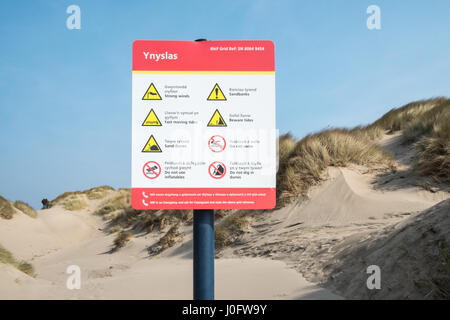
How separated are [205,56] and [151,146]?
2.34 ft

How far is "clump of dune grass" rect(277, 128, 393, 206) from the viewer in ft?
28.6

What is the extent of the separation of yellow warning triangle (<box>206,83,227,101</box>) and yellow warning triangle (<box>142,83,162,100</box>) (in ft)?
1.17

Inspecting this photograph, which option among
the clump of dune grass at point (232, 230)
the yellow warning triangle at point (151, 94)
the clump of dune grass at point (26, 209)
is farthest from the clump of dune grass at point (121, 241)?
the yellow warning triangle at point (151, 94)

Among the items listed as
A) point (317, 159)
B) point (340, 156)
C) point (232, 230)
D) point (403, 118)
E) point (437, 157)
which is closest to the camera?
point (437, 157)

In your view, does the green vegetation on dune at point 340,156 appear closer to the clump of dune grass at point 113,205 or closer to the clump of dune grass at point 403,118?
the clump of dune grass at point 403,118

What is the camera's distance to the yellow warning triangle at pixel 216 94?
2.39 metres

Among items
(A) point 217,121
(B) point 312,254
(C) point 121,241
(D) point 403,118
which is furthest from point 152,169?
(D) point 403,118

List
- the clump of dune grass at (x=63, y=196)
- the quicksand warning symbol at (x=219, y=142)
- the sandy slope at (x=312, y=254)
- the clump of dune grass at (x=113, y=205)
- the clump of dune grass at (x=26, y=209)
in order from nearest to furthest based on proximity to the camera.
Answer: the quicksand warning symbol at (x=219, y=142), the sandy slope at (x=312, y=254), the clump of dune grass at (x=26, y=209), the clump of dune grass at (x=113, y=205), the clump of dune grass at (x=63, y=196)

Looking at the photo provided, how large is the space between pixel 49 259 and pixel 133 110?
42.7 feet

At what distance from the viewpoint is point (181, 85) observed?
2.39 m

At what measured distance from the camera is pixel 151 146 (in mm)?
2381

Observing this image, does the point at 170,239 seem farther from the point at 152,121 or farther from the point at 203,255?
the point at 152,121

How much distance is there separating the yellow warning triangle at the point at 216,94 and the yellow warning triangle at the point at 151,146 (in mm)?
474
